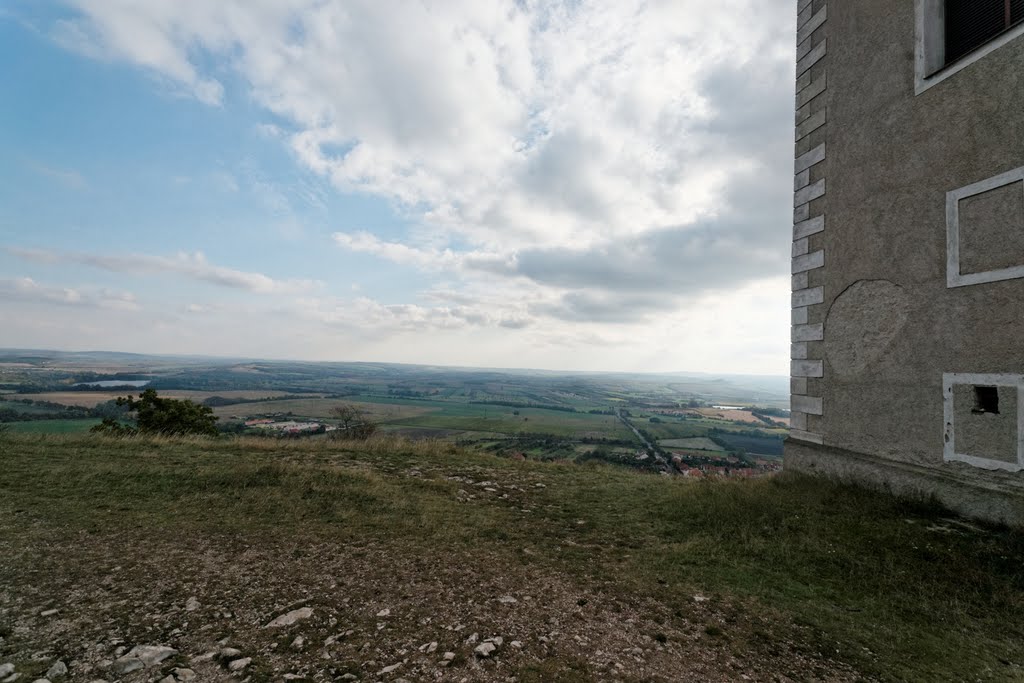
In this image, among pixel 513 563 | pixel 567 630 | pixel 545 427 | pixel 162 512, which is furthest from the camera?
pixel 545 427

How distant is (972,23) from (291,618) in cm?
1251

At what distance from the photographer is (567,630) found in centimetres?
371

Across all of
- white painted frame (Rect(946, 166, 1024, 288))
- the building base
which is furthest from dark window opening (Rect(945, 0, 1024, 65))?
the building base

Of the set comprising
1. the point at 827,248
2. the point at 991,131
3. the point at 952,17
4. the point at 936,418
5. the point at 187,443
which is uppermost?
the point at 952,17

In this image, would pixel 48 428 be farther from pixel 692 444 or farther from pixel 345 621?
pixel 692 444

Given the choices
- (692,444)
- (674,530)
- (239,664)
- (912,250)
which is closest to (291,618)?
(239,664)

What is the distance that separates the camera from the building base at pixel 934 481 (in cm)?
571

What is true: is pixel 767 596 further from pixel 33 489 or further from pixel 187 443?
pixel 187 443

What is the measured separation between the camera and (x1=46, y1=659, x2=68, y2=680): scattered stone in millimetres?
2994

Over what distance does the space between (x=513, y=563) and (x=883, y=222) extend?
843 centimetres

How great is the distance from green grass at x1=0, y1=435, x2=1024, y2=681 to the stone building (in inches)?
39.3

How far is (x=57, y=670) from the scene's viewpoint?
3043mm

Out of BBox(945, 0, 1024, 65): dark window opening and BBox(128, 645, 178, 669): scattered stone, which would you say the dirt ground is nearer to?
BBox(128, 645, 178, 669): scattered stone

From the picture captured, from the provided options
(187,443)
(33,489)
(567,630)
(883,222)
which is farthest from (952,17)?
(187,443)
